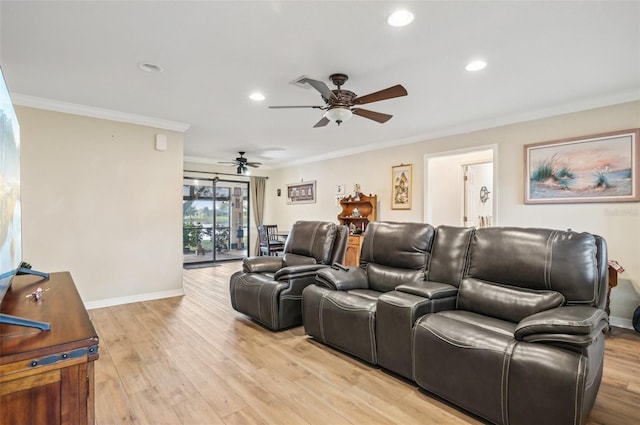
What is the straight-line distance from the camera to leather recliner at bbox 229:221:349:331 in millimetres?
3307

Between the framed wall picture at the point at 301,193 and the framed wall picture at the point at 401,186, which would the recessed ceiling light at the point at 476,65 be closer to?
the framed wall picture at the point at 401,186

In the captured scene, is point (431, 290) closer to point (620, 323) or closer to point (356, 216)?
point (620, 323)

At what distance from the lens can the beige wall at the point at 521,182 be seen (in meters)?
3.51

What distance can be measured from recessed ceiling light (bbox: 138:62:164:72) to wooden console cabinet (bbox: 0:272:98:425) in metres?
2.46

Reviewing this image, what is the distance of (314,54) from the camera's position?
2646mm

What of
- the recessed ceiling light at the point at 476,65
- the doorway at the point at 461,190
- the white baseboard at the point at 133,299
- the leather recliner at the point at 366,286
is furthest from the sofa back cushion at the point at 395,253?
the white baseboard at the point at 133,299

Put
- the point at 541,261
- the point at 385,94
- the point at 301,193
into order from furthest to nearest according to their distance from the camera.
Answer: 1. the point at 301,193
2. the point at 385,94
3. the point at 541,261

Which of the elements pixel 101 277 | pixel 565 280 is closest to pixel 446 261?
pixel 565 280

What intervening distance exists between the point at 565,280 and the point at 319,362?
1885mm

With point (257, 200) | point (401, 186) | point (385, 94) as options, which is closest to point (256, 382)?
point (385, 94)

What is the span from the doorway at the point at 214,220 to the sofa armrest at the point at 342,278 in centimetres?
560

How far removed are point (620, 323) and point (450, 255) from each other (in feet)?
8.61

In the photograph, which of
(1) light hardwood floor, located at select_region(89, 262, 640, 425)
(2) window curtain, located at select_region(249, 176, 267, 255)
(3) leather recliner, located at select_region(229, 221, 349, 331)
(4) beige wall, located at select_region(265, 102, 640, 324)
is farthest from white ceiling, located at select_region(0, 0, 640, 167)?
(2) window curtain, located at select_region(249, 176, 267, 255)

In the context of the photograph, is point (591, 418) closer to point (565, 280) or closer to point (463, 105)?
point (565, 280)
